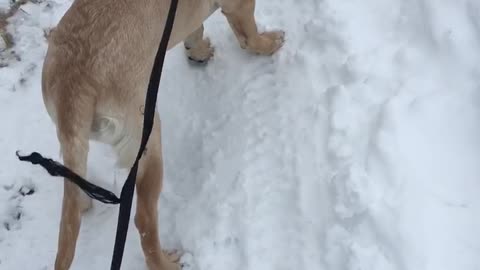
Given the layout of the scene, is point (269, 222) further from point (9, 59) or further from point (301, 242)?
point (9, 59)

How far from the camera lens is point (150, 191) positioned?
2559 millimetres

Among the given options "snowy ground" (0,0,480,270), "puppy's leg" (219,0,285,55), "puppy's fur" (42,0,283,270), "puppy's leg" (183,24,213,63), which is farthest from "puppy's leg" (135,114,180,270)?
"puppy's leg" (183,24,213,63)

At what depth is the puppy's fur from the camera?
2.21 m

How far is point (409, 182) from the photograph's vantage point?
261 centimetres

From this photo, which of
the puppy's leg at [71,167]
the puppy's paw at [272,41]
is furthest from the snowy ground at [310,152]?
the puppy's leg at [71,167]

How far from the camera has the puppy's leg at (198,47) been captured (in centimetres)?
351

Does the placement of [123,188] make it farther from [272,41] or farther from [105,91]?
[272,41]

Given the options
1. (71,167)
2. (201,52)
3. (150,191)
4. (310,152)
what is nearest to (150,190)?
(150,191)

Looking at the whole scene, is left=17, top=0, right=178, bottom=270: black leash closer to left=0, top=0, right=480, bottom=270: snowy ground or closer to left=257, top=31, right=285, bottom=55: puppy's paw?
left=0, top=0, right=480, bottom=270: snowy ground

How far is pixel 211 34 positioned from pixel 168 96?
0.52 meters

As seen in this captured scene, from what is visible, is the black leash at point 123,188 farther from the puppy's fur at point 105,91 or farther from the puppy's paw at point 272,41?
the puppy's paw at point 272,41

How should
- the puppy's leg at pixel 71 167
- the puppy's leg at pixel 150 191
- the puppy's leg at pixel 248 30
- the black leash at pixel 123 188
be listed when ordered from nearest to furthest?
1. the black leash at pixel 123 188
2. the puppy's leg at pixel 71 167
3. the puppy's leg at pixel 150 191
4. the puppy's leg at pixel 248 30

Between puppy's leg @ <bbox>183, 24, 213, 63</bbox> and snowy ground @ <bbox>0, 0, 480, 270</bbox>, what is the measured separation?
64 millimetres

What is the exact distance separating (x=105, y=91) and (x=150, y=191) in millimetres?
473
